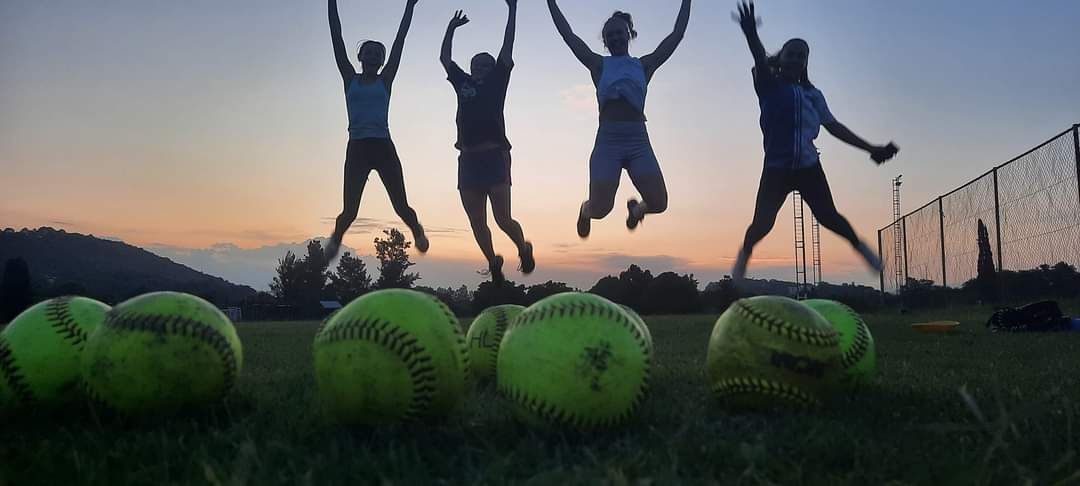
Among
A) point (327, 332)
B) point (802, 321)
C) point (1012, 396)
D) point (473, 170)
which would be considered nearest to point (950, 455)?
point (802, 321)

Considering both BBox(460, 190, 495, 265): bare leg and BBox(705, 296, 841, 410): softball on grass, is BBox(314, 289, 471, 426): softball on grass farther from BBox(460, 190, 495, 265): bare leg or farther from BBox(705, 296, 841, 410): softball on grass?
BBox(460, 190, 495, 265): bare leg

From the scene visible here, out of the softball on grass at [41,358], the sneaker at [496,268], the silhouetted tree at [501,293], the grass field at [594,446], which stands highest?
the sneaker at [496,268]

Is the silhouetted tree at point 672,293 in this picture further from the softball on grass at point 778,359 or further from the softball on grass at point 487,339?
the softball on grass at point 778,359

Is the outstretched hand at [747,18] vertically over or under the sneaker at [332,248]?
over

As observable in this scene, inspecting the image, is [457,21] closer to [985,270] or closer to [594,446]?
[594,446]

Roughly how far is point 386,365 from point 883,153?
7.45 metres

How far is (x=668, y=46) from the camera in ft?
30.1

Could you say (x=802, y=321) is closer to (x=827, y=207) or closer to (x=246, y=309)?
(x=827, y=207)

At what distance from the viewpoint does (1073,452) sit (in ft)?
8.63

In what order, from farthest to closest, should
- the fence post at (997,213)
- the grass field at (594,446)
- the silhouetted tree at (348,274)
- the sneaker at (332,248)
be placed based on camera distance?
the silhouetted tree at (348,274) → the fence post at (997,213) → the sneaker at (332,248) → the grass field at (594,446)

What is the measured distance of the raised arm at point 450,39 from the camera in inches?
382

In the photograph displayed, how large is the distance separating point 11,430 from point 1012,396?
5.06 m

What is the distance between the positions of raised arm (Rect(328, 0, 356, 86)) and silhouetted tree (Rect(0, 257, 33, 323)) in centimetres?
1608

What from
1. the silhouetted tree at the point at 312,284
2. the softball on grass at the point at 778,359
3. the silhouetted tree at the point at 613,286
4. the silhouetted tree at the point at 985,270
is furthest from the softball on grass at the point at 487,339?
the silhouetted tree at the point at 312,284
